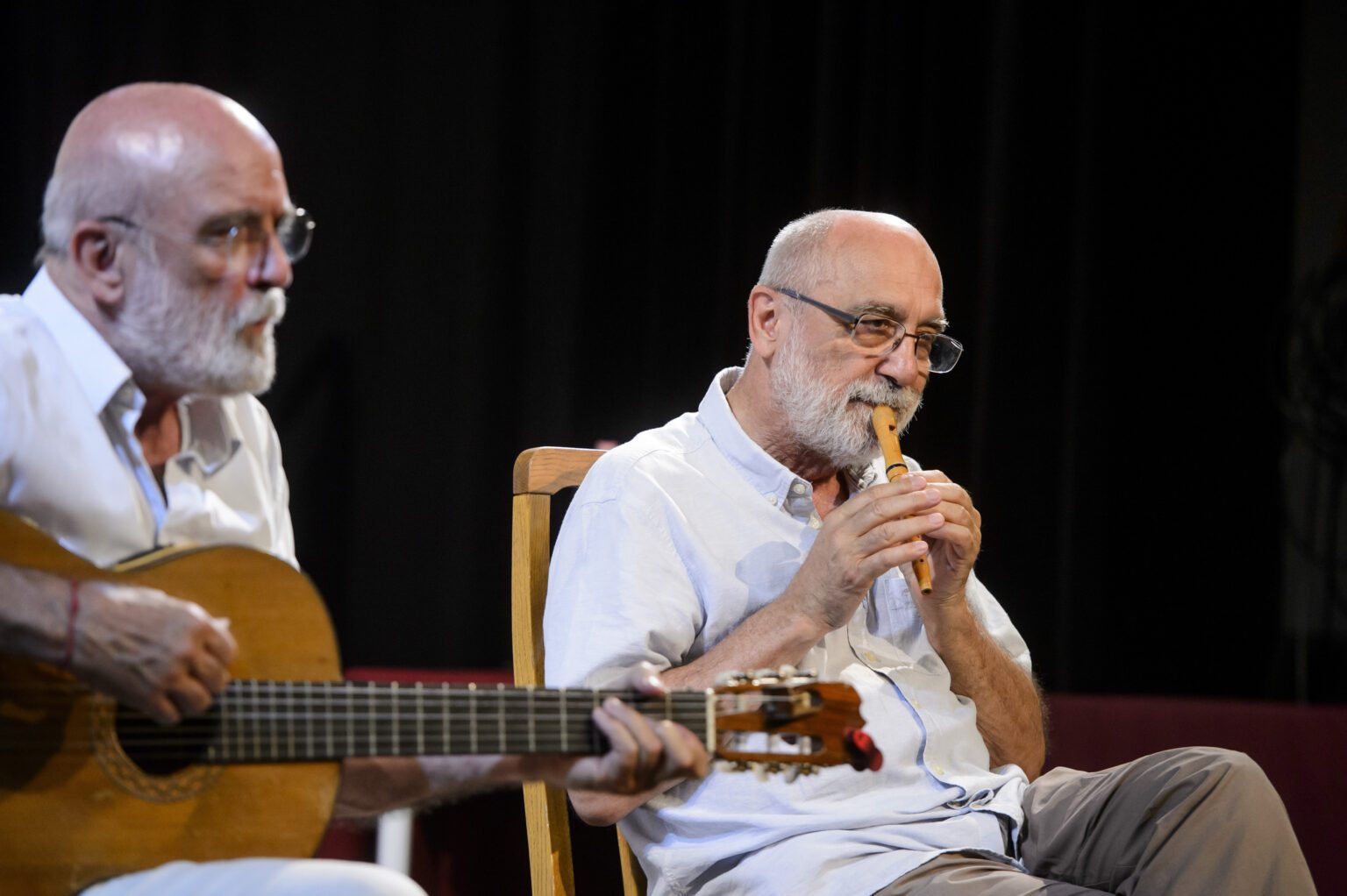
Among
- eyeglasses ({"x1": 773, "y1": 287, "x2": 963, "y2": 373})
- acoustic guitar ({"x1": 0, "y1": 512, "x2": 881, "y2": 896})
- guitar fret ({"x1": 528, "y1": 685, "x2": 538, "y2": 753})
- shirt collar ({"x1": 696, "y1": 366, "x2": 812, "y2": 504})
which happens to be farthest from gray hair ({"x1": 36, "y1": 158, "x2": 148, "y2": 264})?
eyeglasses ({"x1": 773, "y1": 287, "x2": 963, "y2": 373})

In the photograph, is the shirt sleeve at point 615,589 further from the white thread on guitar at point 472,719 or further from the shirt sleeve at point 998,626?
the shirt sleeve at point 998,626

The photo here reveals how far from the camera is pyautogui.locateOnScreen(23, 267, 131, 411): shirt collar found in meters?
1.36

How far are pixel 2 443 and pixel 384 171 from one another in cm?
181

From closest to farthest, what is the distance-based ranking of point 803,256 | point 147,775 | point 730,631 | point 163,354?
point 147,775 → point 163,354 → point 730,631 → point 803,256

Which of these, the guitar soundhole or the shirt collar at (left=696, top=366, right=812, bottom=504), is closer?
the guitar soundhole

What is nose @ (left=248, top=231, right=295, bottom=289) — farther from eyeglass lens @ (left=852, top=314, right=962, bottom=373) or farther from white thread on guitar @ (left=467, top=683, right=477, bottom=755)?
eyeglass lens @ (left=852, top=314, right=962, bottom=373)

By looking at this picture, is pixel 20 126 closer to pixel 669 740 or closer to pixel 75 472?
pixel 75 472

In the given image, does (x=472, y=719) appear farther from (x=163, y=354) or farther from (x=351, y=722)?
(x=163, y=354)

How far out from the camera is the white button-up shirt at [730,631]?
5.76 ft

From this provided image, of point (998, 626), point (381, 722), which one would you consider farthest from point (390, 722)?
point (998, 626)

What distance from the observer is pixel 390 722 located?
4.24ft

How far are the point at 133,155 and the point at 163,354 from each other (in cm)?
22

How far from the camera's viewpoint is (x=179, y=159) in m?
1.39

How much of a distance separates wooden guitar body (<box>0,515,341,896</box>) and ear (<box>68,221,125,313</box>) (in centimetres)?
32
